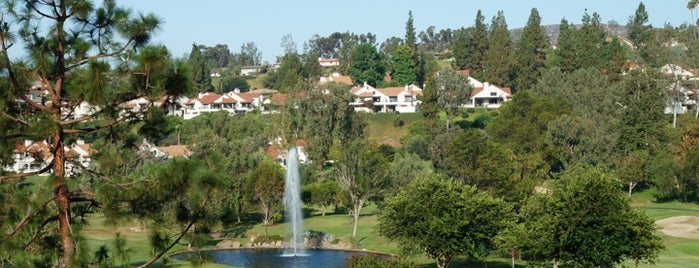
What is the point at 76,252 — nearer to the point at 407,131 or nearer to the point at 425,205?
the point at 425,205

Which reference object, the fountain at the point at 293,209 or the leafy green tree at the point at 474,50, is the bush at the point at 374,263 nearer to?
the fountain at the point at 293,209

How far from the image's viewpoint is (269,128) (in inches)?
3777

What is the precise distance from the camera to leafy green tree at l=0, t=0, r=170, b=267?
14781mm

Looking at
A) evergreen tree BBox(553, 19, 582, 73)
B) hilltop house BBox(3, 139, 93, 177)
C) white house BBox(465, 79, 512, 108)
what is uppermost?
evergreen tree BBox(553, 19, 582, 73)

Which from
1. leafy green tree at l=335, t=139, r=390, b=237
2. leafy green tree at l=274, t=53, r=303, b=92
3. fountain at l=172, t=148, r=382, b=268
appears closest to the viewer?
fountain at l=172, t=148, r=382, b=268

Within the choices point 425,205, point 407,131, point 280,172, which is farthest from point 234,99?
point 425,205

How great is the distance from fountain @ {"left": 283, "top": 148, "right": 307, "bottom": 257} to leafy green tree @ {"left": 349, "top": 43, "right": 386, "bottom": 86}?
244 feet

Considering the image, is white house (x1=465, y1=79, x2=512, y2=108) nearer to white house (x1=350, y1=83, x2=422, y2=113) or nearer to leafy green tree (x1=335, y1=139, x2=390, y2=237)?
white house (x1=350, y1=83, x2=422, y2=113)

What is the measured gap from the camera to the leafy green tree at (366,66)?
14274 centimetres

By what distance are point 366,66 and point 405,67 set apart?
23.1 ft

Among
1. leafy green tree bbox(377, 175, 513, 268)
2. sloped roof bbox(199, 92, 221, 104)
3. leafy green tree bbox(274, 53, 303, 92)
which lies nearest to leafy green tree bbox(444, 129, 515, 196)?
leafy green tree bbox(377, 175, 513, 268)

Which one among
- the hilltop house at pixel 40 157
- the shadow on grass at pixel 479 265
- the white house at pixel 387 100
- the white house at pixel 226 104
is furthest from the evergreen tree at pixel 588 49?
the hilltop house at pixel 40 157

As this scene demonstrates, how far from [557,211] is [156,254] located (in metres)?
23.1

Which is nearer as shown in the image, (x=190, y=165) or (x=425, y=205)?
(x=190, y=165)
